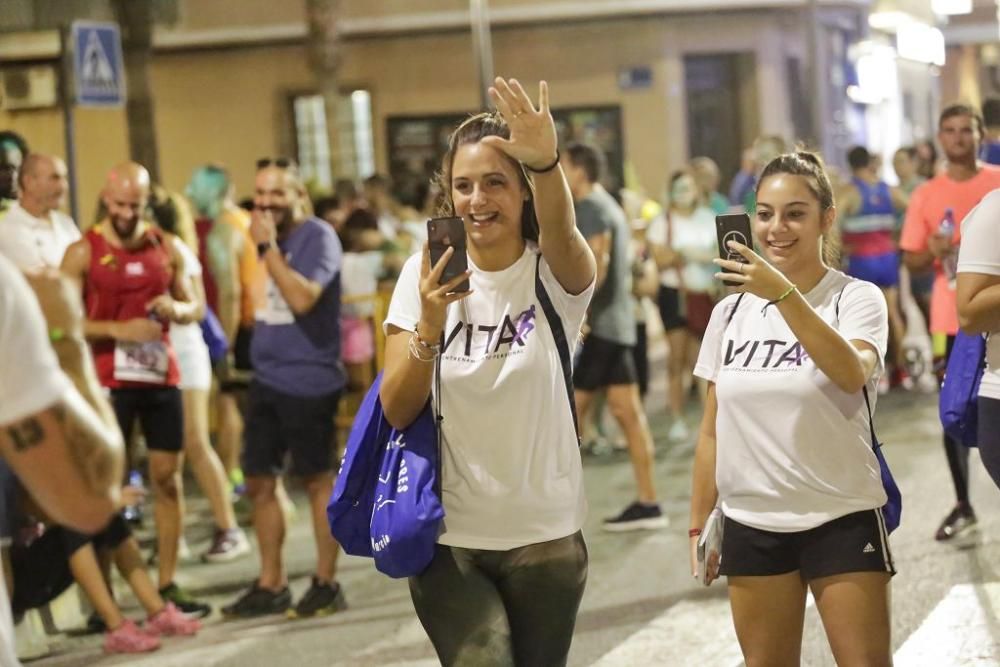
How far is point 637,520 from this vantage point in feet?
30.0

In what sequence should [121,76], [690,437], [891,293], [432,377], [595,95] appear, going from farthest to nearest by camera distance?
[595,95] < [891,293] < [690,437] < [121,76] < [432,377]

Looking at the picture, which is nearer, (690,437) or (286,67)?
(690,437)

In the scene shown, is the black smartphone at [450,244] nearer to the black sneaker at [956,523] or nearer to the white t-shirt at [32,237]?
the white t-shirt at [32,237]

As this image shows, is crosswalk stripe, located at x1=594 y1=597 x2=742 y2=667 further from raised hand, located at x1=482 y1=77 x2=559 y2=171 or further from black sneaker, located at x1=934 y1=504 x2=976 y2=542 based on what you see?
raised hand, located at x1=482 y1=77 x2=559 y2=171

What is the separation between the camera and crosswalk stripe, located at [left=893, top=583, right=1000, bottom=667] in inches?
243

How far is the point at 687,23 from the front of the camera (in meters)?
28.6

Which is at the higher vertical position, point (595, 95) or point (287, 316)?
point (595, 95)

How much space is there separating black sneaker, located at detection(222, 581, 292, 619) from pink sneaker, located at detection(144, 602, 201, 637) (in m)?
0.27

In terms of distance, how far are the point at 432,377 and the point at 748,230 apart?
899mm

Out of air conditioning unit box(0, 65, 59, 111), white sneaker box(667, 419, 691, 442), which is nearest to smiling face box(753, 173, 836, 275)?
white sneaker box(667, 419, 691, 442)

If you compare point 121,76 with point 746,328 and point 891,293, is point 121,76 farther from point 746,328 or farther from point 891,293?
point 746,328

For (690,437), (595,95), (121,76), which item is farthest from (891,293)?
(595,95)

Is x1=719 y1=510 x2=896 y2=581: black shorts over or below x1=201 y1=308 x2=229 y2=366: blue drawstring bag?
below

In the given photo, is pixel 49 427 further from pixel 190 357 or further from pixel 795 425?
pixel 190 357
